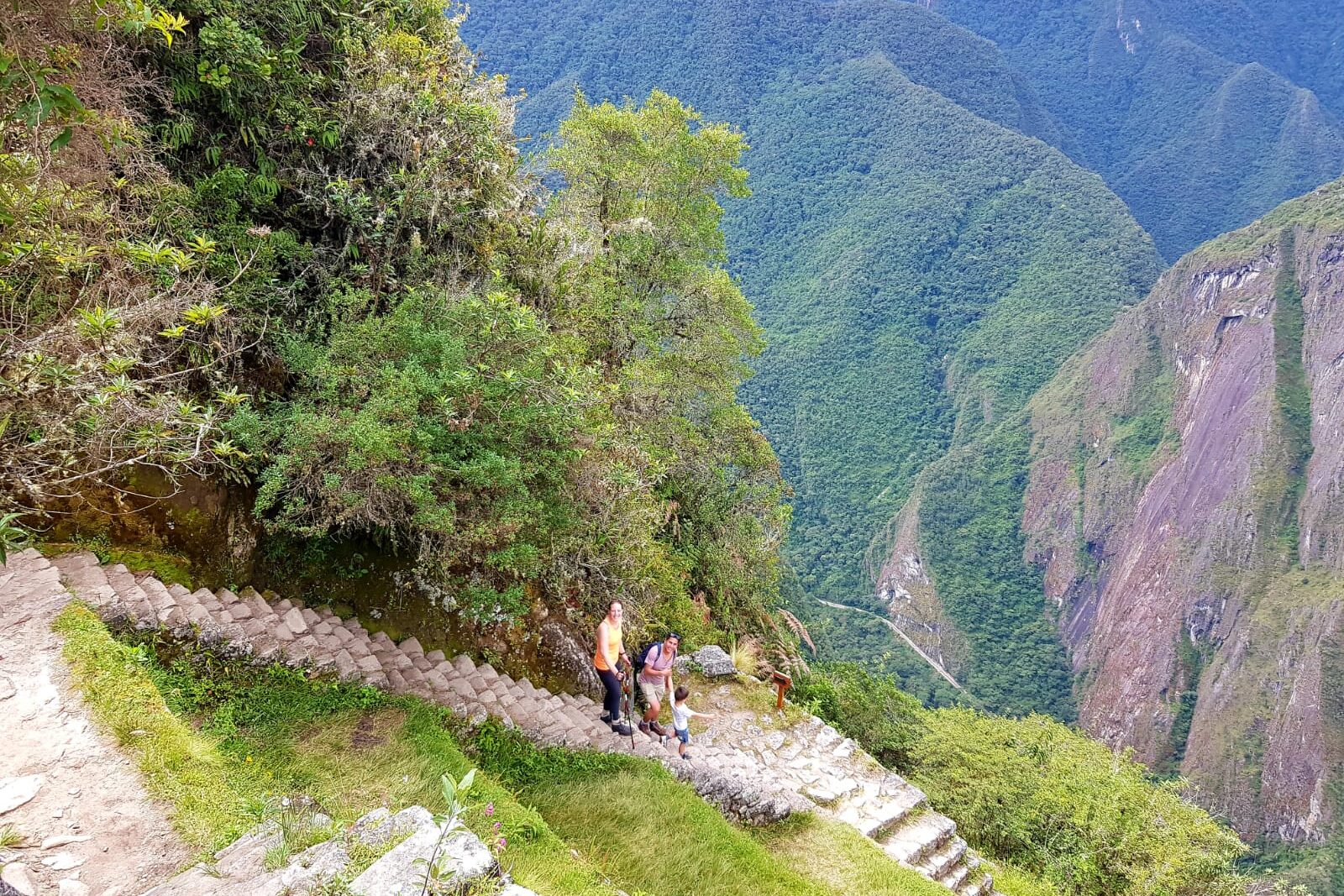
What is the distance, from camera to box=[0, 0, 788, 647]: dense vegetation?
4.84 meters

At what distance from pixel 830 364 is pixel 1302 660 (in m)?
52.9

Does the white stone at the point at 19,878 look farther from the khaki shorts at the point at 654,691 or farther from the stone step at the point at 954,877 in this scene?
the stone step at the point at 954,877

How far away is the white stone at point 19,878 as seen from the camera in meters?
3.00

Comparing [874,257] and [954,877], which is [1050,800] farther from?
[874,257]

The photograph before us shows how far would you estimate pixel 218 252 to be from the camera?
6.66 m

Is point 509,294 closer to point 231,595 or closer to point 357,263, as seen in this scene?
point 357,263

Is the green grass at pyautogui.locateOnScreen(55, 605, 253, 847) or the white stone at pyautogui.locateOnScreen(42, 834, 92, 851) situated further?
the green grass at pyautogui.locateOnScreen(55, 605, 253, 847)

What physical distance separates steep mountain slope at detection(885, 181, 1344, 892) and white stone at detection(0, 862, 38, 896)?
63.6 metres

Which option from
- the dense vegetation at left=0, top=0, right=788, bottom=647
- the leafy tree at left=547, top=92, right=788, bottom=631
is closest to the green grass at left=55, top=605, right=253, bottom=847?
the dense vegetation at left=0, top=0, right=788, bottom=647

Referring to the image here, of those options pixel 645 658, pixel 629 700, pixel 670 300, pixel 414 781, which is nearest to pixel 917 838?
pixel 629 700

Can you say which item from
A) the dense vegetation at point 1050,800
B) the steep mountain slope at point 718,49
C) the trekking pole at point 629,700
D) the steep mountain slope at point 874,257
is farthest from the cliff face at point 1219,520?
the steep mountain slope at point 718,49

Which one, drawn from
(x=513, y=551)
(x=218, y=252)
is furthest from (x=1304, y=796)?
(x=218, y=252)

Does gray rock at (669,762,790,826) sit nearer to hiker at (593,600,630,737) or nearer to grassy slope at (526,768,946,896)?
grassy slope at (526,768,946,896)

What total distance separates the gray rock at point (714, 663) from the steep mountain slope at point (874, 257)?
6060 centimetres
